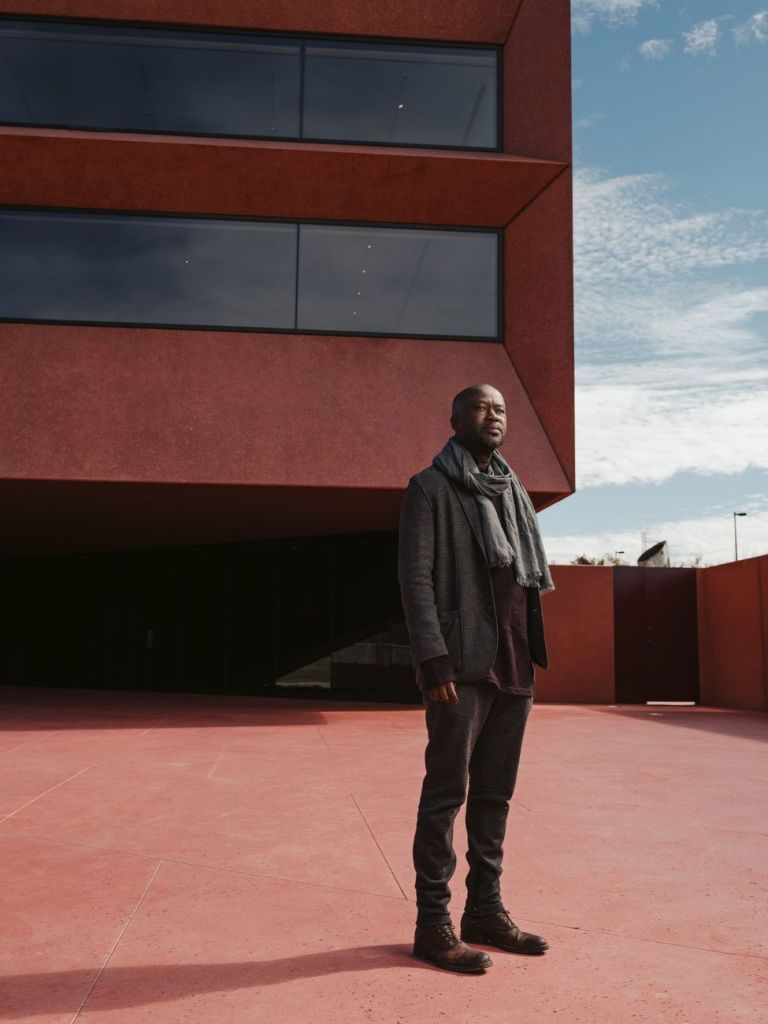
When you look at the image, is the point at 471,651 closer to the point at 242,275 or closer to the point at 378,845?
the point at 378,845

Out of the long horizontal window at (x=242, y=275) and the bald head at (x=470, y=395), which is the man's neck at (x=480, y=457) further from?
the long horizontal window at (x=242, y=275)

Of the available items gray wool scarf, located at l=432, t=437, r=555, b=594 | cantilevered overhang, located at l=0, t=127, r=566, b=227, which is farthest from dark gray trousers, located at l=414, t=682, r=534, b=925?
cantilevered overhang, located at l=0, t=127, r=566, b=227

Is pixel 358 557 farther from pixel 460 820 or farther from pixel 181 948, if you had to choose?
pixel 181 948

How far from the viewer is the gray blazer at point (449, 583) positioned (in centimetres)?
337

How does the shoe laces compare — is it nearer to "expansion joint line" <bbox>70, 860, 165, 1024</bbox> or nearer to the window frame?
"expansion joint line" <bbox>70, 860, 165, 1024</bbox>

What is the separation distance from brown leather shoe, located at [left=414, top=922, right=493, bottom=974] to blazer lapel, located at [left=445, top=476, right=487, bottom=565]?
134cm

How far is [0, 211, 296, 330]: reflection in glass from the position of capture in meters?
12.5

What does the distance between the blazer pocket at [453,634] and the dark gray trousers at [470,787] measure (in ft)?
0.34

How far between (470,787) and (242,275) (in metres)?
10.4

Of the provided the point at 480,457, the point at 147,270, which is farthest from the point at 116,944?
the point at 147,270

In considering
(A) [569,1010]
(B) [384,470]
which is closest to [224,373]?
(B) [384,470]

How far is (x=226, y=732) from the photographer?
10.8 m

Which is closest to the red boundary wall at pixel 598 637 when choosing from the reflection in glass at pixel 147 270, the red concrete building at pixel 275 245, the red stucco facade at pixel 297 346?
the red concrete building at pixel 275 245

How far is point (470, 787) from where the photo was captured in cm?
350
